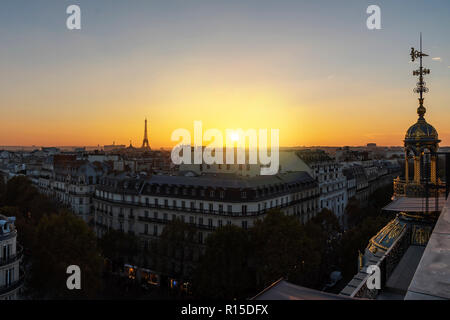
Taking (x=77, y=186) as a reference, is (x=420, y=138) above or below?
above

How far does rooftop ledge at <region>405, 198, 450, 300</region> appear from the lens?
12.9ft

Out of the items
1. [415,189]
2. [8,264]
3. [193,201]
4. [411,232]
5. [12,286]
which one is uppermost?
[415,189]

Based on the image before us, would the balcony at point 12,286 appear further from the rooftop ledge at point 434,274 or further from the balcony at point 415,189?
the rooftop ledge at point 434,274

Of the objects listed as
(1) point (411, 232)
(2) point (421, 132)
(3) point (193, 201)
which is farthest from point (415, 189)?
(3) point (193, 201)

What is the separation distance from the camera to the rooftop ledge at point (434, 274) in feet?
12.9

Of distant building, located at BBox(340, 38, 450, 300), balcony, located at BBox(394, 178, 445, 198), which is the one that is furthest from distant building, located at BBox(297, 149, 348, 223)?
distant building, located at BBox(340, 38, 450, 300)

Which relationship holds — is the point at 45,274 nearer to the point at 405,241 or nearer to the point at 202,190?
the point at 202,190

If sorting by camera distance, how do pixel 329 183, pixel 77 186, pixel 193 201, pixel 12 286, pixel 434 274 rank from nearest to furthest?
pixel 434 274 < pixel 12 286 < pixel 193 201 < pixel 77 186 < pixel 329 183

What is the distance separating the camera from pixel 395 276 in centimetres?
928

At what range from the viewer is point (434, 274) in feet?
14.3

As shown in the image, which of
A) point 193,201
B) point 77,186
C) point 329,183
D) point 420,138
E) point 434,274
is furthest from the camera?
point 329,183

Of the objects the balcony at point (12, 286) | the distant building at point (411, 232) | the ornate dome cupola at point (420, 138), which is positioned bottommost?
the balcony at point (12, 286)

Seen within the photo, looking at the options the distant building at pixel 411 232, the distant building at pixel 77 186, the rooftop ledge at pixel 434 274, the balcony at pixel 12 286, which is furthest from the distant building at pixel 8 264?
the rooftop ledge at pixel 434 274

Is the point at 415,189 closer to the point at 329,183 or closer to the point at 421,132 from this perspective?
the point at 421,132
